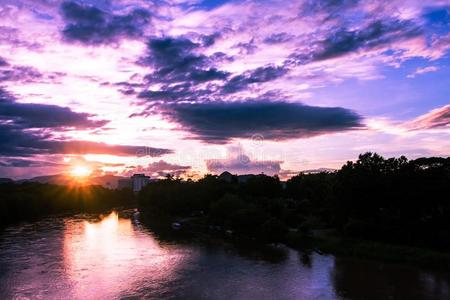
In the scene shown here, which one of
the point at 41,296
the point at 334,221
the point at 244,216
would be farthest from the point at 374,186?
the point at 41,296

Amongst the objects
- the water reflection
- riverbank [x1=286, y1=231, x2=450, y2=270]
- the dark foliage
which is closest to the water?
the water reflection

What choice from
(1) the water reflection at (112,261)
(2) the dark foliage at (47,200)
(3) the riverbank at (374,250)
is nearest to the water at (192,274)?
(1) the water reflection at (112,261)

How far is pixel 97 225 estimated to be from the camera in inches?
2692

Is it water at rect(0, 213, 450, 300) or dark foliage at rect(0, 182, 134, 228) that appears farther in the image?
dark foliage at rect(0, 182, 134, 228)

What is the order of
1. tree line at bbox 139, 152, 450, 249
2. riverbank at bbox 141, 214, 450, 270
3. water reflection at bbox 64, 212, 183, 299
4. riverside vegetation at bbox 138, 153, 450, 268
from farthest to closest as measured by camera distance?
tree line at bbox 139, 152, 450, 249 → riverside vegetation at bbox 138, 153, 450, 268 → riverbank at bbox 141, 214, 450, 270 → water reflection at bbox 64, 212, 183, 299

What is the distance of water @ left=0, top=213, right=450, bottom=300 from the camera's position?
2866cm

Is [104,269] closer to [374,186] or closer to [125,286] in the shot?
[125,286]

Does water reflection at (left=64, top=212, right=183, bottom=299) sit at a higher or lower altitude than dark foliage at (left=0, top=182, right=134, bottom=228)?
lower

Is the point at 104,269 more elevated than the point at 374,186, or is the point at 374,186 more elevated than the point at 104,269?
the point at 374,186

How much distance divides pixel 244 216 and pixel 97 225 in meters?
26.9

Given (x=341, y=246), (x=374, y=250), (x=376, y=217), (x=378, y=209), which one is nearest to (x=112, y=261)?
(x=341, y=246)

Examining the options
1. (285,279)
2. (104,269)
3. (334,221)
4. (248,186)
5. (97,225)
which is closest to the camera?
(285,279)

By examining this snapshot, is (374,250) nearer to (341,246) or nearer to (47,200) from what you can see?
(341,246)

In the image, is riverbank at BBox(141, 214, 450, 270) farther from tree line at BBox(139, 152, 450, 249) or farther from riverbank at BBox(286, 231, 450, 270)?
tree line at BBox(139, 152, 450, 249)
